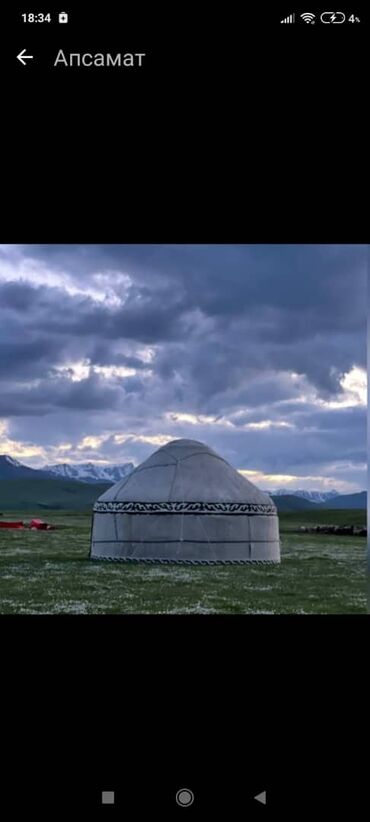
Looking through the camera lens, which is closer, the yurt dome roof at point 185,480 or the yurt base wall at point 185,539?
the yurt base wall at point 185,539

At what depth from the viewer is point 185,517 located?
1991 centimetres

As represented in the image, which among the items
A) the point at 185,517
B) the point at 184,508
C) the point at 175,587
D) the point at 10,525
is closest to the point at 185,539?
the point at 185,517

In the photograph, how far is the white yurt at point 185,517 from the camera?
19.9 m

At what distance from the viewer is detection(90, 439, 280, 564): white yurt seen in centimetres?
1992

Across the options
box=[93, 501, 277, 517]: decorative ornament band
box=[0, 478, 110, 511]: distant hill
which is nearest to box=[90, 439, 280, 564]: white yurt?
box=[93, 501, 277, 517]: decorative ornament band
